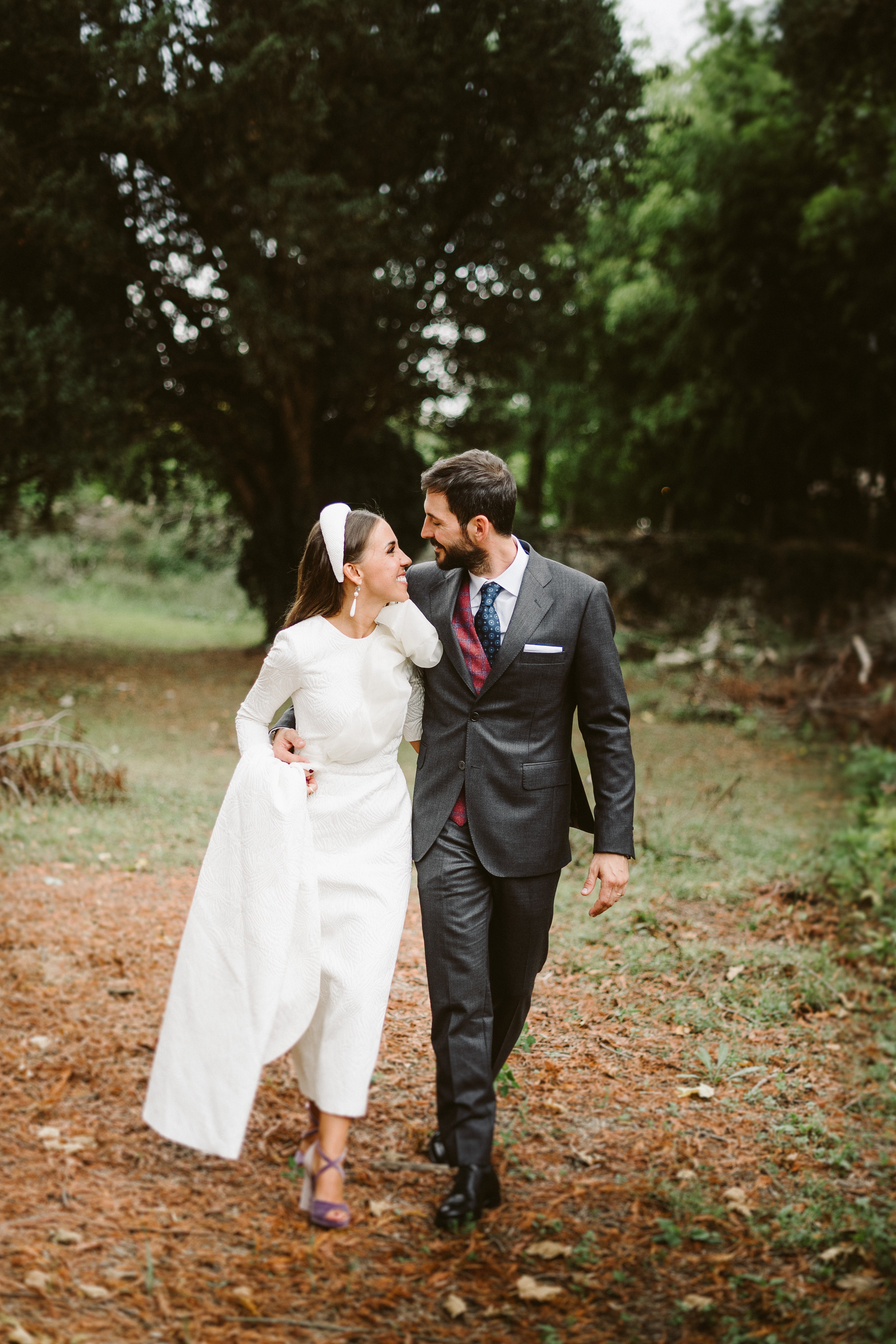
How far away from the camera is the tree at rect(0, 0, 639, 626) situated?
11.3 m

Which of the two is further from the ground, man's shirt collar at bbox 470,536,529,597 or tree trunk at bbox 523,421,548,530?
tree trunk at bbox 523,421,548,530

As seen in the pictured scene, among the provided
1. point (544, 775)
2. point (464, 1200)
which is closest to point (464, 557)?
point (544, 775)

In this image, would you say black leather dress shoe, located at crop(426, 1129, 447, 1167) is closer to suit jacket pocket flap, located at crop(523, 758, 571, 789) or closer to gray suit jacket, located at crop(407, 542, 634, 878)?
gray suit jacket, located at crop(407, 542, 634, 878)

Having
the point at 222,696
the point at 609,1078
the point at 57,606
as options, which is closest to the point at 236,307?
the point at 222,696

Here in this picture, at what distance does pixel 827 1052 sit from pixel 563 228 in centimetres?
1306

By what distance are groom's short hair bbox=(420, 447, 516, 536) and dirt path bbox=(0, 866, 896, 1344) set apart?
2.11 m

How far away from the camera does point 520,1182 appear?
3383 mm

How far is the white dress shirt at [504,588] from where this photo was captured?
3266 millimetres

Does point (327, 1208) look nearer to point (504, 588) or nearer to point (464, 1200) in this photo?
point (464, 1200)

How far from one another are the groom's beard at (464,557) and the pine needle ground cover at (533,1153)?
6.37 ft

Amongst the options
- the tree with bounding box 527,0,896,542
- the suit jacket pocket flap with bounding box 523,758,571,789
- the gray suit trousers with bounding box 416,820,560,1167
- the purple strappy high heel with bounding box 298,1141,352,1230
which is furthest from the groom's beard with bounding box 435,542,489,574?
the tree with bounding box 527,0,896,542

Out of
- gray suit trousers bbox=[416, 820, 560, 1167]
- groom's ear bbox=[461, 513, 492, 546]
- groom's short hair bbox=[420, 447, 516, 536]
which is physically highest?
groom's short hair bbox=[420, 447, 516, 536]

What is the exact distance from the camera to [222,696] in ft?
44.5

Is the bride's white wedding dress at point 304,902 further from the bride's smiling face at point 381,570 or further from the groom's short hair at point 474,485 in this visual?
the groom's short hair at point 474,485
